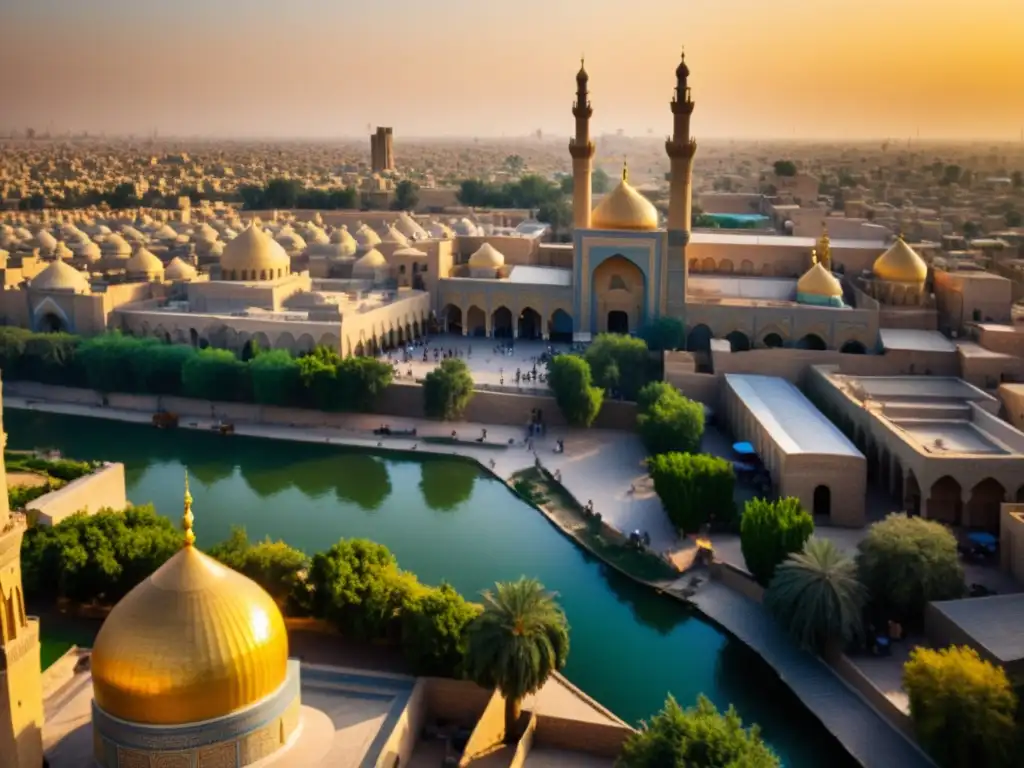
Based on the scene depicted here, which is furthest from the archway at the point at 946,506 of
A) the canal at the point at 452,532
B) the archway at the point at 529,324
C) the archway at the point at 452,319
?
the archway at the point at 452,319

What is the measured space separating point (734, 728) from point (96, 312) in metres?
22.0

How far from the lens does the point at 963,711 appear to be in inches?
392

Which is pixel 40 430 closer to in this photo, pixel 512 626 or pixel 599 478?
pixel 599 478

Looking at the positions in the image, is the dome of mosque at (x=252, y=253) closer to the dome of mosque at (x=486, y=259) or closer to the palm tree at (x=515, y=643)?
the dome of mosque at (x=486, y=259)

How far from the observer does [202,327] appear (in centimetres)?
2608

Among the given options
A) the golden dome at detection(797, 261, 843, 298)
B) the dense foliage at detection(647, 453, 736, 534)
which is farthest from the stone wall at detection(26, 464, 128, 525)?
the golden dome at detection(797, 261, 843, 298)

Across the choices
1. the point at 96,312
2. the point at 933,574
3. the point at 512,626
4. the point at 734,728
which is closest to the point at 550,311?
the point at 96,312

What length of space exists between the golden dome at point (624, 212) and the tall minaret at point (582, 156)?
1272 mm

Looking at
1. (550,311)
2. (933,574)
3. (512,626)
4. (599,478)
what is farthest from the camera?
(550,311)

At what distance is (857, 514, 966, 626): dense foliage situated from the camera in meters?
12.7

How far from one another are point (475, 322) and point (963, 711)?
67.3ft

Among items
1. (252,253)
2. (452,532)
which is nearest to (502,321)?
(252,253)

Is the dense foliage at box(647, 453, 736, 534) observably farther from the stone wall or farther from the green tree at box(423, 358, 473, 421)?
the stone wall

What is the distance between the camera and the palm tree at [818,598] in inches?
485
